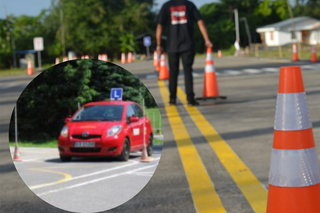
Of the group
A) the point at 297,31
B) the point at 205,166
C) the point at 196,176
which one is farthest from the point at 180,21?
the point at 297,31

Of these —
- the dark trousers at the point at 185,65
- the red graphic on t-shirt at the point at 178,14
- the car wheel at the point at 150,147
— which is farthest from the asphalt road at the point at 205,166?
the red graphic on t-shirt at the point at 178,14

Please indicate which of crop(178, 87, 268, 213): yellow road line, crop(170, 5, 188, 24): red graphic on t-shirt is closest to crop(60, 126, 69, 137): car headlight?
crop(178, 87, 268, 213): yellow road line

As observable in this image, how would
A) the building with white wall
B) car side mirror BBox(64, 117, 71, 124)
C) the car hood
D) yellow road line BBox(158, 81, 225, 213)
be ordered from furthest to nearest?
1. the building with white wall
2. yellow road line BBox(158, 81, 225, 213)
3. car side mirror BBox(64, 117, 71, 124)
4. the car hood

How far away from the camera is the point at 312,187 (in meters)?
3.03

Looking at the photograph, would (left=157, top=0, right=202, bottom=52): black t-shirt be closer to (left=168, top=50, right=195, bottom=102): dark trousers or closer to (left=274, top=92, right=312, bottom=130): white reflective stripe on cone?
(left=168, top=50, right=195, bottom=102): dark trousers

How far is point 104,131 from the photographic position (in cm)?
301

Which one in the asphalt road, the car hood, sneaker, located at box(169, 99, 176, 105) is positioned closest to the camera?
the car hood

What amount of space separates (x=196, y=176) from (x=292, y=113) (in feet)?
5.40

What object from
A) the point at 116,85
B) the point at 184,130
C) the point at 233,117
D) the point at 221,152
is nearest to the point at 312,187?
the point at 116,85

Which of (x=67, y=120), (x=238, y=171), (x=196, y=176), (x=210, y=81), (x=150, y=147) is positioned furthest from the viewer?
(x=210, y=81)

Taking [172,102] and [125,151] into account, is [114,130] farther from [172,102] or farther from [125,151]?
[172,102]

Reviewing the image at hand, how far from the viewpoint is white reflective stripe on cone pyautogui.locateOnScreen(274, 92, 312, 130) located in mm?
3121

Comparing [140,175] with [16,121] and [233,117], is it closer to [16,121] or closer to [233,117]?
[16,121]

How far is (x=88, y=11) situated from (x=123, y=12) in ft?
16.7
